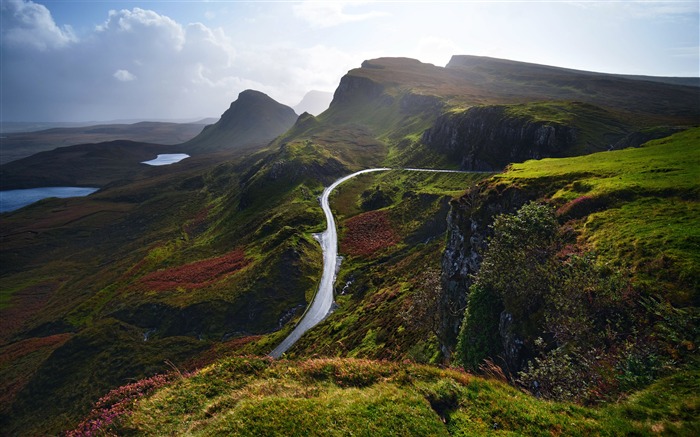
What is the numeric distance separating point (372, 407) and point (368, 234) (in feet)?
250

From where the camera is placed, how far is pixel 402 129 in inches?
7623

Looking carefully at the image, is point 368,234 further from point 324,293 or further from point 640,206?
point 640,206

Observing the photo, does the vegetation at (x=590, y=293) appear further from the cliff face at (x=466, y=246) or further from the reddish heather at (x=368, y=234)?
the reddish heather at (x=368, y=234)

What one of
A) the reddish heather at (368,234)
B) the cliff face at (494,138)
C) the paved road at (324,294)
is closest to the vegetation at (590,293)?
the paved road at (324,294)

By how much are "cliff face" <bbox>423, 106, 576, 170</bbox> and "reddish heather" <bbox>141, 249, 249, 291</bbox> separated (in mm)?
87349

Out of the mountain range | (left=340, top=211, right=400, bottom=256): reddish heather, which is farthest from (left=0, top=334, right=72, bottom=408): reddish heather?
(left=340, top=211, right=400, bottom=256): reddish heather

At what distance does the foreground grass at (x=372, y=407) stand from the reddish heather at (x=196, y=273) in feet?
224

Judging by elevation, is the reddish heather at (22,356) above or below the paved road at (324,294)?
below

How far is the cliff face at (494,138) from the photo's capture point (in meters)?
91.1

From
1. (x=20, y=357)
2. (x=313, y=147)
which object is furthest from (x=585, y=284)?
(x=313, y=147)

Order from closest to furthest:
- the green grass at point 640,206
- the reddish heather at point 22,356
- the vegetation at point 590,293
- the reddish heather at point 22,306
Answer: the vegetation at point 590,293, the green grass at point 640,206, the reddish heather at point 22,356, the reddish heather at point 22,306

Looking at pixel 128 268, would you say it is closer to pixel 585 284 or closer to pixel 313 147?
pixel 313 147

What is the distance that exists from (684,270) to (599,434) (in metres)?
11.7

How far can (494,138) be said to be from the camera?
361 feet
